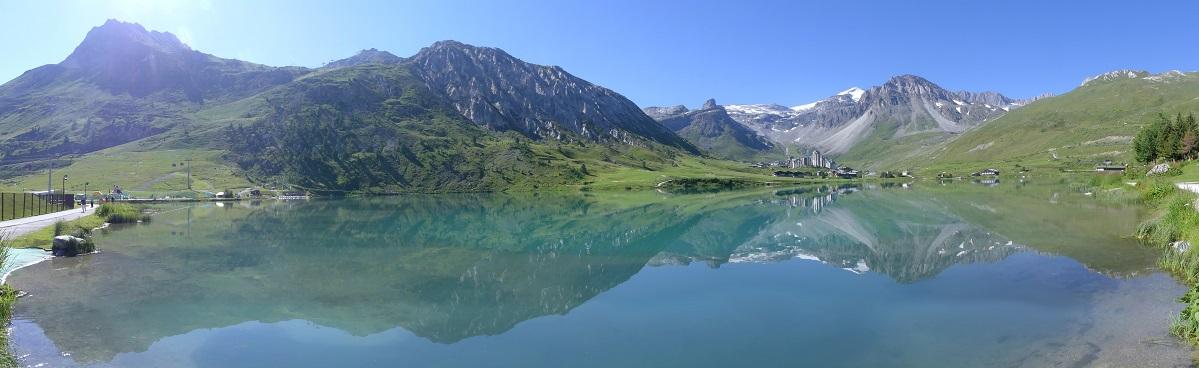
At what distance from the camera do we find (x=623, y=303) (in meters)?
27.5

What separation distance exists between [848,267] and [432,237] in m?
39.8

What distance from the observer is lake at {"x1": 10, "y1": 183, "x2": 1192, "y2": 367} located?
62.7ft

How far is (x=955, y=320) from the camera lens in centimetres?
2205

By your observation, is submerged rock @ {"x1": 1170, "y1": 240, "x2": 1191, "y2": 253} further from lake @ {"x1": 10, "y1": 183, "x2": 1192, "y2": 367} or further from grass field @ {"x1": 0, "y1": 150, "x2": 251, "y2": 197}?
grass field @ {"x1": 0, "y1": 150, "x2": 251, "y2": 197}

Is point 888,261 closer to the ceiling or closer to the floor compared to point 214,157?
closer to the floor

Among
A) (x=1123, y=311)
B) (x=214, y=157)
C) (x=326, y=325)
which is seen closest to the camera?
(x=1123, y=311)

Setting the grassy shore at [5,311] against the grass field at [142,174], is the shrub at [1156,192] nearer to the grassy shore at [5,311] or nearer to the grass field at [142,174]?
the grassy shore at [5,311]

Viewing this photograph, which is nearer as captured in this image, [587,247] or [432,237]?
[587,247]

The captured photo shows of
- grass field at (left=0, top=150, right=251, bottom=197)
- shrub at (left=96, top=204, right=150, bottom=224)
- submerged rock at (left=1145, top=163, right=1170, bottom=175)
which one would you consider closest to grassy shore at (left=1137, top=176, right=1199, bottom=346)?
submerged rock at (left=1145, top=163, right=1170, bottom=175)

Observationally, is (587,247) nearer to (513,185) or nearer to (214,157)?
(513,185)

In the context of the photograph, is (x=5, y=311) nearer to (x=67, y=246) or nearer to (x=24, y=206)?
(x=67, y=246)

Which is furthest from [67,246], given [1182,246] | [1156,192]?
[1156,192]

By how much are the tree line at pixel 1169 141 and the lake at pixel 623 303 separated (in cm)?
5427

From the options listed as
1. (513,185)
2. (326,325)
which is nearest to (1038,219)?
(326,325)
